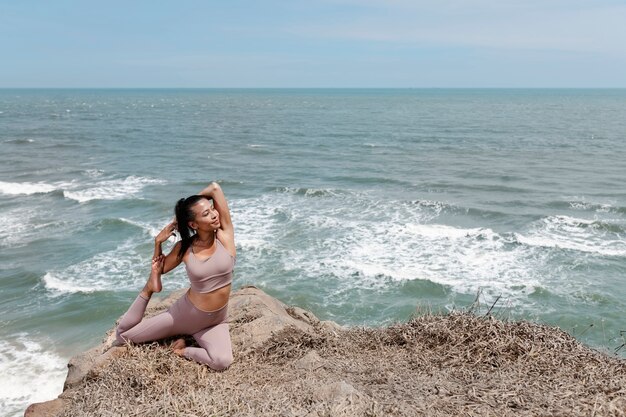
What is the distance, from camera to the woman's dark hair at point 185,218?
5.80 meters

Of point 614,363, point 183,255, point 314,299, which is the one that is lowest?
point 314,299

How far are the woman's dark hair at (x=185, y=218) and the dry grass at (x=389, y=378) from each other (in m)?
1.17

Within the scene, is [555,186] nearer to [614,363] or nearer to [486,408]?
[614,363]

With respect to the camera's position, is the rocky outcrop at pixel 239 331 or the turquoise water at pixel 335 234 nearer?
the rocky outcrop at pixel 239 331

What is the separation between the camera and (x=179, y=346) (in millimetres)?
6109

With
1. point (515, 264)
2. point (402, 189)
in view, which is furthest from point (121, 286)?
point (402, 189)

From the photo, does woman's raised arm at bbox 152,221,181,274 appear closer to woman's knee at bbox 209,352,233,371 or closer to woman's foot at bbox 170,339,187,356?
woman's foot at bbox 170,339,187,356

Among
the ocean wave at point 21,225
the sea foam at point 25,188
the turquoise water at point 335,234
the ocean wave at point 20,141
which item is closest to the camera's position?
the turquoise water at point 335,234

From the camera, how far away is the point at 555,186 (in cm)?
2672

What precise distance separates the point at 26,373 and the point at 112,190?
55.9 feet

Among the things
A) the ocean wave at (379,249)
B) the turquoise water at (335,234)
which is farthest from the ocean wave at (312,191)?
the ocean wave at (379,249)

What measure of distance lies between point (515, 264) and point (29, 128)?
54.5 metres

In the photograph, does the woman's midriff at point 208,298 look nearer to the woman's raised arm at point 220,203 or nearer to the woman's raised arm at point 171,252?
the woman's raised arm at point 171,252

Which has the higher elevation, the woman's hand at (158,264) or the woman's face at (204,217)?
the woman's face at (204,217)
